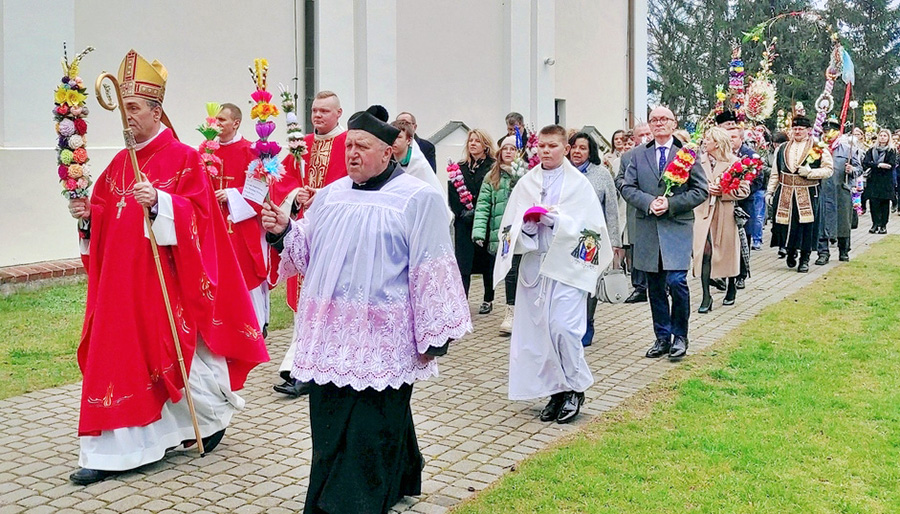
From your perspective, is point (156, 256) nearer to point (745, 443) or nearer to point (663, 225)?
point (745, 443)

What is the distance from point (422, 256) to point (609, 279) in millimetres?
4339

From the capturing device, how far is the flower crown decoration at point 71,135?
5336 millimetres

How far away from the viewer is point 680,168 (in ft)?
26.4

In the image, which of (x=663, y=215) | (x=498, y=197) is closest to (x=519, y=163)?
(x=498, y=197)

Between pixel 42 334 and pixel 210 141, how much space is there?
3.27 m

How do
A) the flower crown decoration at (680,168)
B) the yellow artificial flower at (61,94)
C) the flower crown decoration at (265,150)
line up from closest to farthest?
the flower crown decoration at (265,150) → the yellow artificial flower at (61,94) → the flower crown decoration at (680,168)

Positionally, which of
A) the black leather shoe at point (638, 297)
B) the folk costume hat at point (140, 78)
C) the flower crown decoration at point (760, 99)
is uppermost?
the flower crown decoration at point (760, 99)

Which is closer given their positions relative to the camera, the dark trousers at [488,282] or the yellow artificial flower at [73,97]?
the yellow artificial flower at [73,97]

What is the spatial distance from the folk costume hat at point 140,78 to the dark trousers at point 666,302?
175 inches

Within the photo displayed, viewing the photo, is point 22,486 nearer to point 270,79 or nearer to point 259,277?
point 259,277

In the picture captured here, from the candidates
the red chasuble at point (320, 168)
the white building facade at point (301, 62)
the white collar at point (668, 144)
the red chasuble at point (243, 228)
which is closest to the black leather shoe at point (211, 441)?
the red chasuble at point (320, 168)

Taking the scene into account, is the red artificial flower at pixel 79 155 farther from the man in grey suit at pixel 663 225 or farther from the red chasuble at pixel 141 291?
the man in grey suit at pixel 663 225

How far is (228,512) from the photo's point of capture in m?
5.02

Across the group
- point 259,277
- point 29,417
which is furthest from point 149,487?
point 259,277
